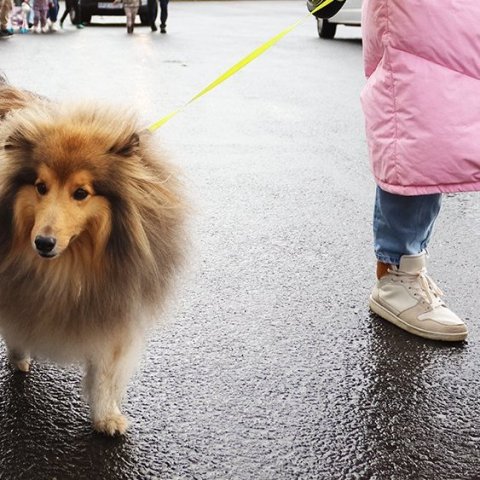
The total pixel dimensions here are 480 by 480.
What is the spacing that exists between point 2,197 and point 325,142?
5.02 m

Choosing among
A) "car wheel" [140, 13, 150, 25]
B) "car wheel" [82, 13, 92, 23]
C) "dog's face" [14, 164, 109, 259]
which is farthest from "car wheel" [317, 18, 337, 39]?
"dog's face" [14, 164, 109, 259]

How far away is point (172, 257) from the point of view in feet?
9.01

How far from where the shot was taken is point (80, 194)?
2.50m

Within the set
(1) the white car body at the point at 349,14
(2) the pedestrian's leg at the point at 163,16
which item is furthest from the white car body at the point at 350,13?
(2) the pedestrian's leg at the point at 163,16

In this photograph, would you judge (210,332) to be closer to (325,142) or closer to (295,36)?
(325,142)

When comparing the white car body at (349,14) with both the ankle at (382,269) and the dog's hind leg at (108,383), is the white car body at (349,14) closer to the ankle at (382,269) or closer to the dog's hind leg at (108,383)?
the ankle at (382,269)

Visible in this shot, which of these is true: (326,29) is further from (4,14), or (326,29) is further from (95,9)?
(95,9)

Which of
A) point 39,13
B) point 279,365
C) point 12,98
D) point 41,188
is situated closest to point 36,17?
point 39,13

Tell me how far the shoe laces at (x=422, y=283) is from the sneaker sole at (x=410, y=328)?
15cm

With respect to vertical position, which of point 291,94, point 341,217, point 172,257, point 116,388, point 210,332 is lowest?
point 291,94

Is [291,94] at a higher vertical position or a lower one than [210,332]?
lower

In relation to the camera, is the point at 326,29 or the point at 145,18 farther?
the point at 145,18

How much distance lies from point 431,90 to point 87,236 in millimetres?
1415

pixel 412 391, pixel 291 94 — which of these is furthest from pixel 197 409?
pixel 291 94
